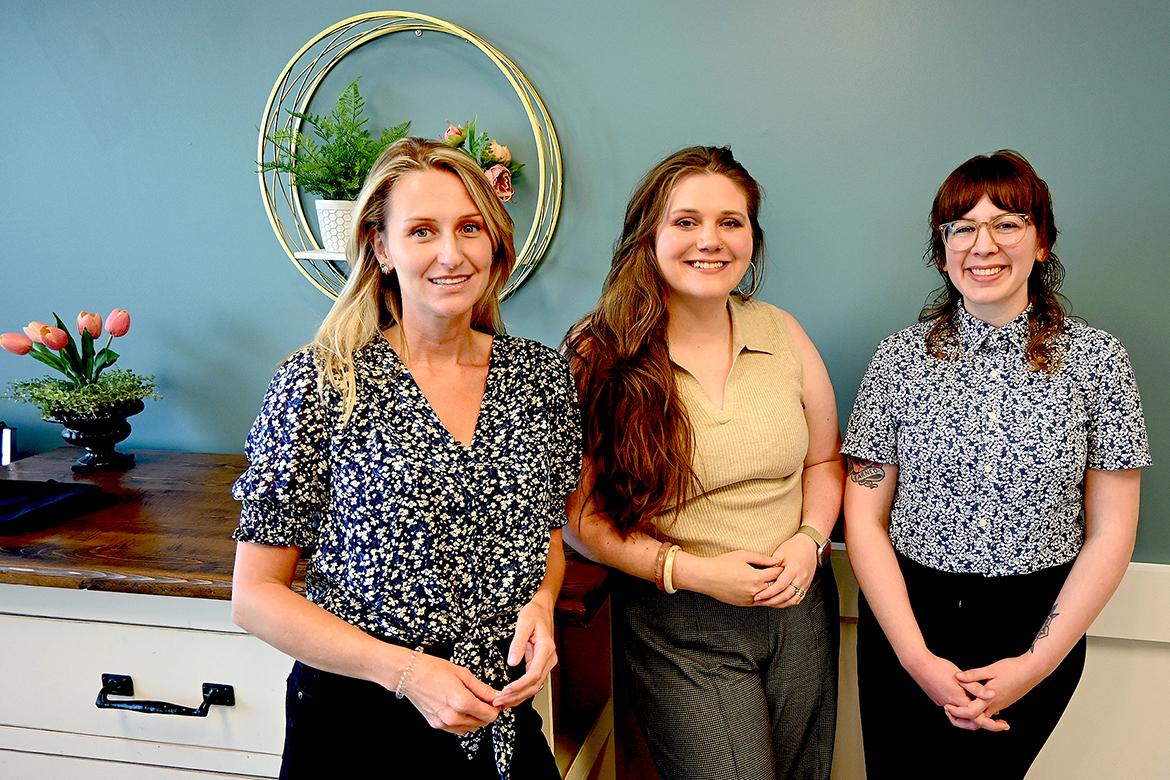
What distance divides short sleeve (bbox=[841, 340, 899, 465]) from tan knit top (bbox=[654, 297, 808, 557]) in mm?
93

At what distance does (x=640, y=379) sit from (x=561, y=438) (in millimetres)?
218

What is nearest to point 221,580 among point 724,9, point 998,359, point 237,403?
point 237,403

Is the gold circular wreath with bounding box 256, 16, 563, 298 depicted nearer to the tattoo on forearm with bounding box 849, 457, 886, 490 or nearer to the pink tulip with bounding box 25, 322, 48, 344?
the pink tulip with bounding box 25, 322, 48, 344

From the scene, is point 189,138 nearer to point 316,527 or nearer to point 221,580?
point 221,580

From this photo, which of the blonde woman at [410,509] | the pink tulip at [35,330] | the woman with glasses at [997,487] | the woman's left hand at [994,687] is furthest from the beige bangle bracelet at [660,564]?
the pink tulip at [35,330]

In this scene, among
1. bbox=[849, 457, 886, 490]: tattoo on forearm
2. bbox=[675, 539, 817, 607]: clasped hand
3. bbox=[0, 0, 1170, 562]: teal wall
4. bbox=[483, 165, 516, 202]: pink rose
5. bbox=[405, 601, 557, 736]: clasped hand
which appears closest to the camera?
bbox=[405, 601, 557, 736]: clasped hand

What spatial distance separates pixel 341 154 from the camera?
1766mm

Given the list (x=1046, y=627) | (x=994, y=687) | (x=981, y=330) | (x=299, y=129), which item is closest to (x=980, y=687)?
(x=994, y=687)

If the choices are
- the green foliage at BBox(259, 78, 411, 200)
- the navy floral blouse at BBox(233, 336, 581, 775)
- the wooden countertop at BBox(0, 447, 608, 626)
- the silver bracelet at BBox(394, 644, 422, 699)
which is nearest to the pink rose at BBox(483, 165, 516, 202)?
the green foliage at BBox(259, 78, 411, 200)

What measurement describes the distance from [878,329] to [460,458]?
1056 millimetres

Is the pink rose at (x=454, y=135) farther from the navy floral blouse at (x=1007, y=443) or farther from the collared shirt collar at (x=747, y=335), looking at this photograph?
the navy floral blouse at (x=1007, y=443)

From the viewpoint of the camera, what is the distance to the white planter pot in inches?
69.2

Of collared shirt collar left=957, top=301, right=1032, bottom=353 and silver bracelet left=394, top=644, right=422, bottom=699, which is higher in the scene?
collared shirt collar left=957, top=301, right=1032, bottom=353

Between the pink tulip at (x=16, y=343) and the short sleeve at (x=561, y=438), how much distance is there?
1.48 m
